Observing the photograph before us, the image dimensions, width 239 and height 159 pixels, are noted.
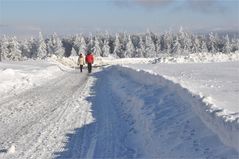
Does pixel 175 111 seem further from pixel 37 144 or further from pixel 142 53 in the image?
pixel 142 53

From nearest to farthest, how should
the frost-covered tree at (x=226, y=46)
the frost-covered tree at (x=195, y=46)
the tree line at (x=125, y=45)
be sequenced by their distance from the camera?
the tree line at (x=125, y=45) → the frost-covered tree at (x=226, y=46) → the frost-covered tree at (x=195, y=46)

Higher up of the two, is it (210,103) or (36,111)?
(210,103)

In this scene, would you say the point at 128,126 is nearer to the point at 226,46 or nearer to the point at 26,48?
the point at 226,46

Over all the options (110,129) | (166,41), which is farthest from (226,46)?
(110,129)

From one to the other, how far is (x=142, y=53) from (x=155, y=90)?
11204cm

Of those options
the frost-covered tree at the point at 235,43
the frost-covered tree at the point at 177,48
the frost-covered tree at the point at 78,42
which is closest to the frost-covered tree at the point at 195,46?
the frost-covered tree at the point at 235,43

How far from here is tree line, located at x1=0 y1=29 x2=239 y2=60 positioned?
123 metres

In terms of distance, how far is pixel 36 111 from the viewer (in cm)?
1394

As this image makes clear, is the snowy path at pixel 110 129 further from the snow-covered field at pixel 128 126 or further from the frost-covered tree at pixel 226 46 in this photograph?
the frost-covered tree at pixel 226 46

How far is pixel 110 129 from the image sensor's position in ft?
35.7

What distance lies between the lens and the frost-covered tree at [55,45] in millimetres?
123675

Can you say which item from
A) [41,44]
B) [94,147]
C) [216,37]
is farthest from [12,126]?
[216,37]

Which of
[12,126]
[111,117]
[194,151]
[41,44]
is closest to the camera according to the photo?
[194,151]

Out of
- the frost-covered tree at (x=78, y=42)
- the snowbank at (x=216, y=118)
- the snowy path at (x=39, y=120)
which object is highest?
the frost-covered tree at (x=78, y=42)
